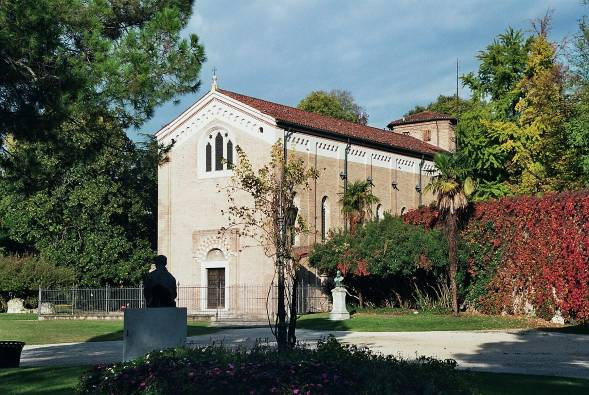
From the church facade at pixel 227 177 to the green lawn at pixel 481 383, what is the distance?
24858mm

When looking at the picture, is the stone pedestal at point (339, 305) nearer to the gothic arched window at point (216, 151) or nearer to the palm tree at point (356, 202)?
the palm tree at point (356, 202)

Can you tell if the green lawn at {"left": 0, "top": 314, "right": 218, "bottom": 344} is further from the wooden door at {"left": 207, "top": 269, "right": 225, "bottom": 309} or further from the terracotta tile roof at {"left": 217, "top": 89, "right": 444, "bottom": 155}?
the terracotta tile roof at {"left": 217, "top": 89, "right": 444, "bottom": 155}

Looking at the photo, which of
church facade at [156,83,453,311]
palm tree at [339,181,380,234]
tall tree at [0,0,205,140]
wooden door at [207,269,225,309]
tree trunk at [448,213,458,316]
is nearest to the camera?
tall tree at [0,0,205,140]

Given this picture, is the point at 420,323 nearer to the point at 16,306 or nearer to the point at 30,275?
the point at 30,275

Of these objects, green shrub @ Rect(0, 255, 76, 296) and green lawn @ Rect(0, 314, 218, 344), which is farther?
green shrub @ Rect(0, 255, 76, 296)

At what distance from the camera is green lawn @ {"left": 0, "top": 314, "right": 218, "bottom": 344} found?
25.6 m

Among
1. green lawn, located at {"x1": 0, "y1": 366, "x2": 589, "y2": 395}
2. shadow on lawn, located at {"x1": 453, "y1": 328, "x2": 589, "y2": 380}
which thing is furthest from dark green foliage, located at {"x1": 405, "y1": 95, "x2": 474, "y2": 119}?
green lawn, located at {"x1": 0, "y1": 366, "x2": 589, "y2": 395}

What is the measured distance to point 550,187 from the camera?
38125mm

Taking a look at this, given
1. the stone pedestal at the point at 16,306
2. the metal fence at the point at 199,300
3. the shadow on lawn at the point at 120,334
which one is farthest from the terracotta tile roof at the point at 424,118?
the shadow on lawn at the point at 120,334

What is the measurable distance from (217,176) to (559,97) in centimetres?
1715

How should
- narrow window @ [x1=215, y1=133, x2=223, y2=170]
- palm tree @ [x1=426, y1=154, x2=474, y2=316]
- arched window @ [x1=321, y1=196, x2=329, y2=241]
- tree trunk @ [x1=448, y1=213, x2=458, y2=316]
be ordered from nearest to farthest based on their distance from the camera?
palm tree @ [x1=426, y1=154, x2=474, y2=316], tree trunk @ [x1=448, y1=213, x2=458, y2=316], narrow window @ [x1=215, y1=133, x2=223, y2=170], arched window @ [x1=321, y1=196, x2=329, y2=241]

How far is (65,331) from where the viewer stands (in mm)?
Answer: 28859

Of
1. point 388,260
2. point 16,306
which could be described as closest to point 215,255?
point 388,260

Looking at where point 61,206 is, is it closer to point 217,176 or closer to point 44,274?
point 44,274
